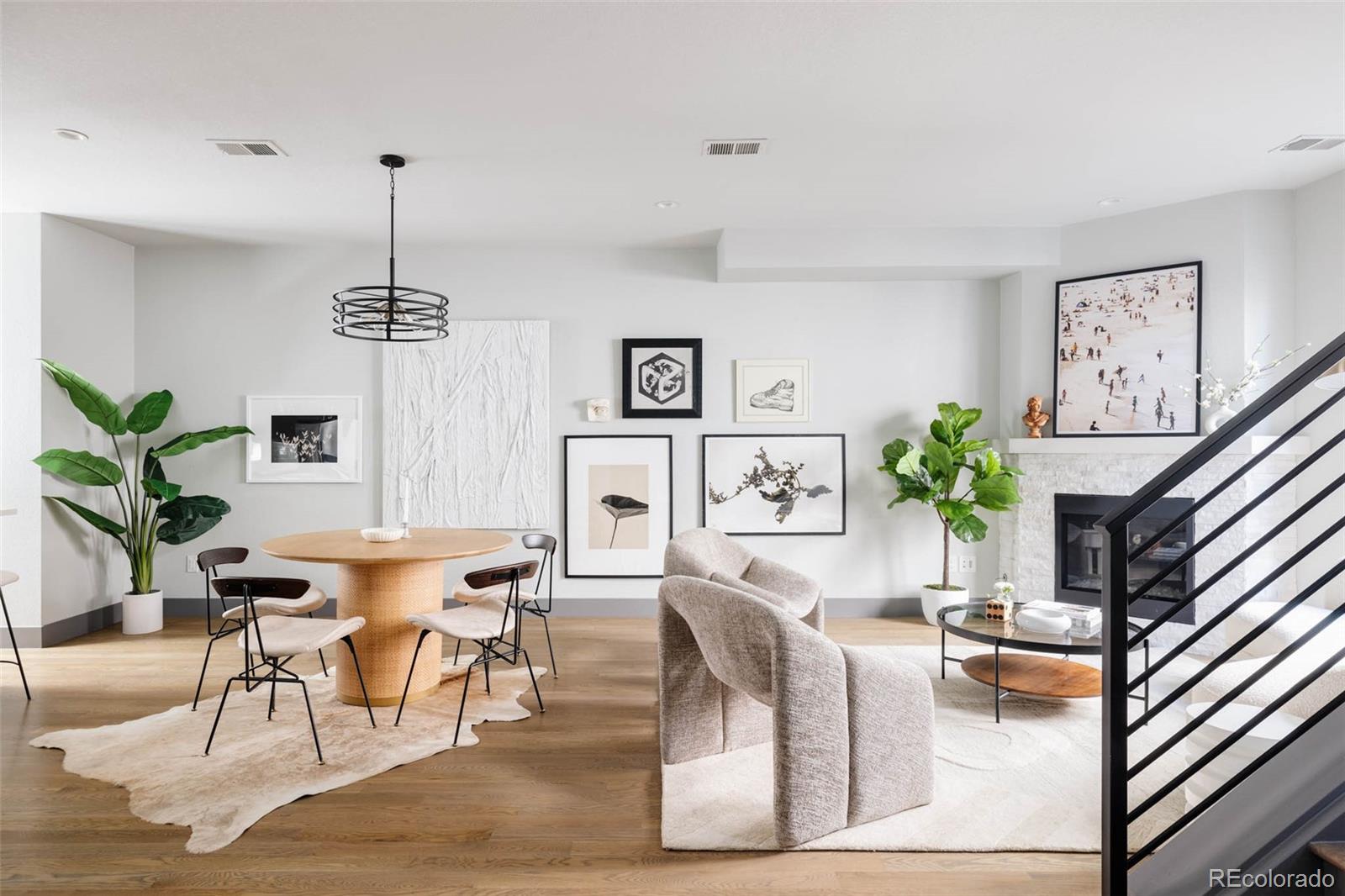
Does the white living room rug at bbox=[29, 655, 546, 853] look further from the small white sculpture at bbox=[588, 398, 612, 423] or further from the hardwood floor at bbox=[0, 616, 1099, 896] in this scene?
the small white sculpture at bbox=[588, 398, 612, 423]

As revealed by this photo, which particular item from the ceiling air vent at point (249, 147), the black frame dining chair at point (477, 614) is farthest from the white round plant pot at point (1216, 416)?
the ceiling air vent at point (249, 147)

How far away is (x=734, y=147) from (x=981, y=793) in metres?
3.04

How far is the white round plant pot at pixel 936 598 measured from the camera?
512 cm

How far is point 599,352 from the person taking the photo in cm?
549

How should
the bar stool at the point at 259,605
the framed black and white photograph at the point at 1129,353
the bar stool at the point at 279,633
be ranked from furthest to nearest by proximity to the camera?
the framed black and white photograph at the point at 1129,353 < the bar stool at the point at 259,605 < the bar stool at the point at 279,633

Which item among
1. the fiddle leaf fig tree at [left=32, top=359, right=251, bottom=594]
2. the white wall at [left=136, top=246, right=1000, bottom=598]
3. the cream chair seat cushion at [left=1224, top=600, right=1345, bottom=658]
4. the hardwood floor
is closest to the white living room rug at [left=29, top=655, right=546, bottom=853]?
the hardwood floor

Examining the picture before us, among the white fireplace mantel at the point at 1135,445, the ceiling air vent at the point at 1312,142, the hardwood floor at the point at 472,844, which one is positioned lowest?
the hardwood floor at the point at 472,844

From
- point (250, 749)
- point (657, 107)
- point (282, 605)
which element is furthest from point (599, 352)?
point (250, 749)

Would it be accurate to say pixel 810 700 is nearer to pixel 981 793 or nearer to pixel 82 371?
pixel 981 793

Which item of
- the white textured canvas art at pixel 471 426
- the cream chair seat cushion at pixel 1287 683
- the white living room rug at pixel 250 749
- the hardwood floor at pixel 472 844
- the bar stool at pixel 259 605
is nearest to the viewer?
the hardwood floor at pixel 472 844

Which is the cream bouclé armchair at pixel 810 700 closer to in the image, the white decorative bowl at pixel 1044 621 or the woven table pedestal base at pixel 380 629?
the white decorative bowl at pixel 1044 621

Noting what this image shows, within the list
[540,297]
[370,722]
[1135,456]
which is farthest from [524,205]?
[1135,456]

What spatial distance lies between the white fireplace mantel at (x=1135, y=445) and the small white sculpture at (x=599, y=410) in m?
2.96

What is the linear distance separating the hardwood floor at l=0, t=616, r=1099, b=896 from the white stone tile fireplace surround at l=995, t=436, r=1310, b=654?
291 cm
